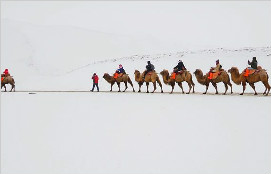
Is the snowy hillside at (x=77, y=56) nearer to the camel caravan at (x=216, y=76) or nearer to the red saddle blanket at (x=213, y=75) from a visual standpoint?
the camel caravan at (x=216, y=76)

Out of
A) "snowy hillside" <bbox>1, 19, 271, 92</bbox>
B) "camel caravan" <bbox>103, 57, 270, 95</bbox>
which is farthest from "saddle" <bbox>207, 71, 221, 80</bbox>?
"snowy hillside" <bbox>1, 19, 271, 92</bbox>

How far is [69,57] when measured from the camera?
3071 inches

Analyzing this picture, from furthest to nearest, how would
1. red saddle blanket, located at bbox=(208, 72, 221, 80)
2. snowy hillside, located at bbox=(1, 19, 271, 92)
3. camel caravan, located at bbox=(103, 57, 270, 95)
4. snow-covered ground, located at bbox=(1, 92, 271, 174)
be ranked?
snowy hillside, located at bbox=(1, 19, 271, 92)
red saddle blanket, located at bbox=(208, 72, 221, 80)
camel caravan, located at bbox=(103, 57, 270, 95)
snow-covered ground, located at bbox=(1, 92, 271, 174)

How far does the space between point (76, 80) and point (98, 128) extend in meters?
26.0

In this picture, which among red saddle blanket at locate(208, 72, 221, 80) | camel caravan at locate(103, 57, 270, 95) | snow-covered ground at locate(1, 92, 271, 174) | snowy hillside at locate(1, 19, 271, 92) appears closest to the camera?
snow-covered ground at locate(1, 92, 271, 174)

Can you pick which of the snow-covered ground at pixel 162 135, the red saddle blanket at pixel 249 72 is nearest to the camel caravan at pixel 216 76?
the red saddle blanket at pixel 249 72

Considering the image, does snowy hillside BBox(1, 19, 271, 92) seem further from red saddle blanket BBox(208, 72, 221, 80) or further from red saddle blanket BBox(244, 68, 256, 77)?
red saddle blanket BBox(244, 68, 256, 77)

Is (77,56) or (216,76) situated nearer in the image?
(216,76)

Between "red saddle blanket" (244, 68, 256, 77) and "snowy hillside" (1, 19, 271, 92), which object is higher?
"snowy hillside" (1, 19, 271, 92)

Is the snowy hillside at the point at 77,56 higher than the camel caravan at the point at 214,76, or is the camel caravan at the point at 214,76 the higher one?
the snowy hillside at the point at 77,56

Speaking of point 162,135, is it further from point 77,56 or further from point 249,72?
point 77,56

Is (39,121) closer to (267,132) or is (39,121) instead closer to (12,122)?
(12,122)

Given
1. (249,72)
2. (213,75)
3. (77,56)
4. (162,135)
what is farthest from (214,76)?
(77,56)

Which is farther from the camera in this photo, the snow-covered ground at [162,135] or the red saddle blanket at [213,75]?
the red saddle blanket at [213,75]
